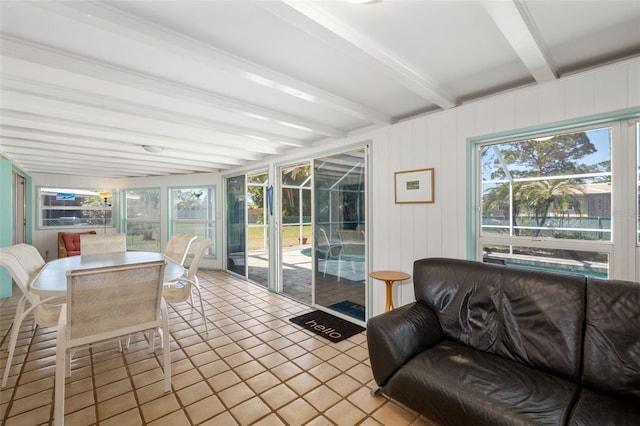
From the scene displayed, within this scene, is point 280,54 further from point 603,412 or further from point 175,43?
point 603,412

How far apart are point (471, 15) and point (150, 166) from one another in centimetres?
574

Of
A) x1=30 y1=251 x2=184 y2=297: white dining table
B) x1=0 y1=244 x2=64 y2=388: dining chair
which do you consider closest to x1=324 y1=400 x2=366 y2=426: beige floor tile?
x1=30 y1=251 x2=184 y2=297: white dining table

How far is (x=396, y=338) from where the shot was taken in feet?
5.99

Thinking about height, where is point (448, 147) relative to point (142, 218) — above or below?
above

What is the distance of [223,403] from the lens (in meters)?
1.90

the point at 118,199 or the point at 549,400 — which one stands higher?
the point at 118,199

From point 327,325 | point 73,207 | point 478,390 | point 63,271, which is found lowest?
point 327,325

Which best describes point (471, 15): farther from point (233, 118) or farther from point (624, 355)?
point (233, 118)

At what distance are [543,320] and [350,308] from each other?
7.00 feet

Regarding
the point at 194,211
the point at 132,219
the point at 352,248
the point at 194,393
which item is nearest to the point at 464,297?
the point at 352,248

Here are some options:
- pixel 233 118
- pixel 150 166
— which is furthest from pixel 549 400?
pixel 150 166

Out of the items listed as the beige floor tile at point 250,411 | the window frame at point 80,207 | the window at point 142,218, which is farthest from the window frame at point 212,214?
the beige floor tile at point 250,411

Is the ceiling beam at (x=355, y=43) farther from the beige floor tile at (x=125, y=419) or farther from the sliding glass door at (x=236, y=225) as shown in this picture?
the sliding glass door at (x=236, y=225)

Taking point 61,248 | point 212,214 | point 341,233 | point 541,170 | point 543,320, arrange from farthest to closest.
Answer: point 212,214
point 61,248
point 341,233
point 541,170
point 543,320
